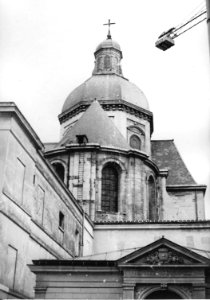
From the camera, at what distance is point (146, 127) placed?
38.9 meters

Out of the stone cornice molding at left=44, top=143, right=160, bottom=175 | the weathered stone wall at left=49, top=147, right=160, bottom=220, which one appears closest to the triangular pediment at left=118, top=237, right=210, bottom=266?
the weathered stone wall at left=49, top=147, right=160, bottom=220

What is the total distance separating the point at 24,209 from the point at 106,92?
900 inches

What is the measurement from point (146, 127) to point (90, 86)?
5.87 meters

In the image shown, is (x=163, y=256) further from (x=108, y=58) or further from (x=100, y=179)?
(x=108, y=58)

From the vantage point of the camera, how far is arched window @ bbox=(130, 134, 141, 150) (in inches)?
1503

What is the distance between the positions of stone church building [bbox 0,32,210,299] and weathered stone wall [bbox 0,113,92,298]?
0.04 metres

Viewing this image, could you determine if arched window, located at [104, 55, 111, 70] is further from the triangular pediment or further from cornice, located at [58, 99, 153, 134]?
the triangular pediment

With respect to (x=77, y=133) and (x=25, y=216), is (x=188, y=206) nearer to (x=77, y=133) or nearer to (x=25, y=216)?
(x=77, y=133)

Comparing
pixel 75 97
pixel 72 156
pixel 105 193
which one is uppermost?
pixel 75 97

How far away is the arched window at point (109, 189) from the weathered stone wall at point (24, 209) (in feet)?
25.1

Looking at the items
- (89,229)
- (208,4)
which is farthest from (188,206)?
(208,4)

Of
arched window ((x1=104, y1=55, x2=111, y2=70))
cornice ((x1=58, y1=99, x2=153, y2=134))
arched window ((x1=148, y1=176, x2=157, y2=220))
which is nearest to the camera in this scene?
arched window ((x1=148, y1=176, x2=157, y2=220))

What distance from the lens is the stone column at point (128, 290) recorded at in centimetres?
1703

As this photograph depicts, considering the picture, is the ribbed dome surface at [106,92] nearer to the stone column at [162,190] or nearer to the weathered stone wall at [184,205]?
the stone column at [162,190]
